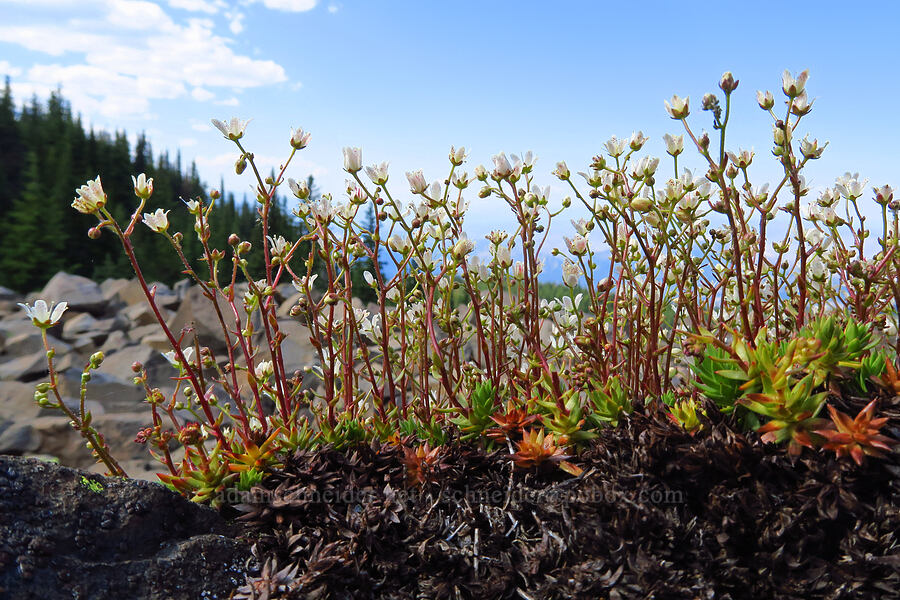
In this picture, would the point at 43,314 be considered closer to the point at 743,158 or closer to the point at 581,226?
the point at 581,226

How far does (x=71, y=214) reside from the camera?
1371 cm

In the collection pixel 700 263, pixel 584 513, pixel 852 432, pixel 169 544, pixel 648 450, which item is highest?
pixel 700 263

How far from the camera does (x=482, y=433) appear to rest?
2.58 metres

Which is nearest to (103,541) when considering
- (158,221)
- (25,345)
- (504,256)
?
(158,221)

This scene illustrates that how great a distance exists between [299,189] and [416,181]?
1.91 ft

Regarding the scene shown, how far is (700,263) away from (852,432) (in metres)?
1.15

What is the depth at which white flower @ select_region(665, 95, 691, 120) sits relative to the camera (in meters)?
2.22

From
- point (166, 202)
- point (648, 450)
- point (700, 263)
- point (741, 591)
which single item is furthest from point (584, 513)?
point (166, 202)

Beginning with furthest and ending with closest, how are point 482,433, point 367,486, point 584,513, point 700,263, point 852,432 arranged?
point 700,263
point 482,433
point 367,486
point 584,513
point 852,432

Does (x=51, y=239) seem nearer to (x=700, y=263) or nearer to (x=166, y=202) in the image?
(x=166, y=202)

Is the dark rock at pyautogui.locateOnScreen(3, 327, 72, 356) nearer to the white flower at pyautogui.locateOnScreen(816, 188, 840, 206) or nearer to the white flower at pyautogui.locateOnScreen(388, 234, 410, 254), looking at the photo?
the white flower at pyautogui.locateOnScreen(388, 234, 410, 254)

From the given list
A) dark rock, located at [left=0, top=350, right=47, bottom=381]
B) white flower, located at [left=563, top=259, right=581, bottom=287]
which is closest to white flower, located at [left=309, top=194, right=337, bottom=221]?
white flower, located at [left=563, top=259, right=581, bottom=287]

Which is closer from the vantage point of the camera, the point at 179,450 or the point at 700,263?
the point at 700,263

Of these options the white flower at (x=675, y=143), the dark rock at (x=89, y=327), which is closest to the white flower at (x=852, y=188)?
the white flower at (x=675, y=143)
